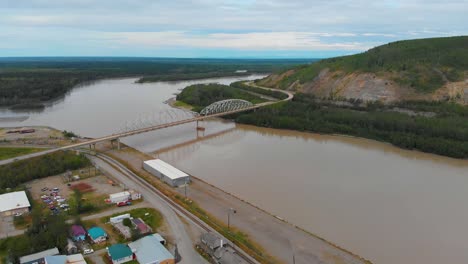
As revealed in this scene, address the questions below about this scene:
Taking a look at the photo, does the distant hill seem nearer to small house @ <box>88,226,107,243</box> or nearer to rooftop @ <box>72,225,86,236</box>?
small house @ <box>88,226,107,243</box>

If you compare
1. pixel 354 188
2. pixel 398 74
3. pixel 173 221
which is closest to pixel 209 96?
pixel 398 74

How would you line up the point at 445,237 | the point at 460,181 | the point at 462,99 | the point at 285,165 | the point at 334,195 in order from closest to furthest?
1. the point at 445,237
2. the point at 334,195
3. the point at 460,181
4. the point at 285,165
5. the point at 462,99

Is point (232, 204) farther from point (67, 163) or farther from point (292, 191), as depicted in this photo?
point (67, 163)

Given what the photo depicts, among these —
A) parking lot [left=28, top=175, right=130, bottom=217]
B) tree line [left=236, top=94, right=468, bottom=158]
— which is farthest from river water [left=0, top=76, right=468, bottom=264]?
parking lot [left=28, top=175, right=130, bottom=217]

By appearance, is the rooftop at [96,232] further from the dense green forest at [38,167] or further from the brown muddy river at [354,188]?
A: the dense green forest at [38,167]

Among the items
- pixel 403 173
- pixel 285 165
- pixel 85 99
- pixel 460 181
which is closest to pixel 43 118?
pixel 85 99

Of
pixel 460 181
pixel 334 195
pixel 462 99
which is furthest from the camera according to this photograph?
pixel 462 99
